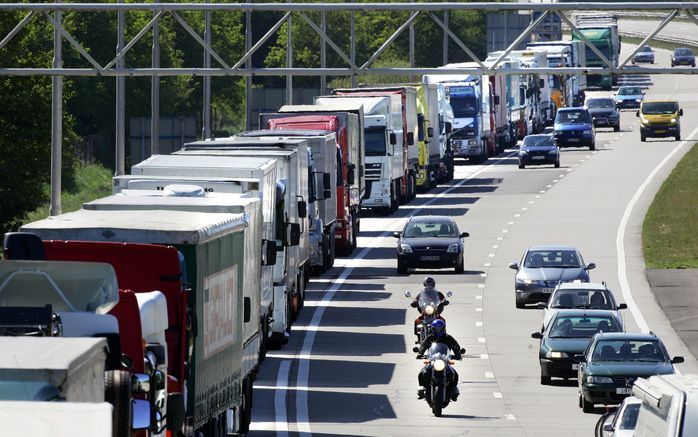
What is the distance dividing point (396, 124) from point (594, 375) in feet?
116

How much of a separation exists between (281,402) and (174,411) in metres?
11.5

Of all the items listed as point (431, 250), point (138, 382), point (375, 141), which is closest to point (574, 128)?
point (375, 141)

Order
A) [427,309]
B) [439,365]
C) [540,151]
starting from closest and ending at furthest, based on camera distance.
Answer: [439,365]
[427,309]
[540,151]

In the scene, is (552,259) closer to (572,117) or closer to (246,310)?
(246,310)

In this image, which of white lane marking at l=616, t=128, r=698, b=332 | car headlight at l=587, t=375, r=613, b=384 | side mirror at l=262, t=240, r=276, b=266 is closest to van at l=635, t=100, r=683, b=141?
white lane marking at l=616, t=128, r=698, b=332

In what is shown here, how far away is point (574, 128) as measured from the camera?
294 ft

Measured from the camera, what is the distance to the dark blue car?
89.4 m

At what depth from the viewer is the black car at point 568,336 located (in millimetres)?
29172

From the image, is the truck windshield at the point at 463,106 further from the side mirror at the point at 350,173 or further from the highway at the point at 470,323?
the side mirror at the point at 350,173

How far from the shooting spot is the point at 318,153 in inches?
1694

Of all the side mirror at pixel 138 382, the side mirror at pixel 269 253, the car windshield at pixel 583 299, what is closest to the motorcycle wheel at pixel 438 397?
the side mirror at pixel 269 253

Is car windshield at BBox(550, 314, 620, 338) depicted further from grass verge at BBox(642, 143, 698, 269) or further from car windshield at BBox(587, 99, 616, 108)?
car windshield at BBox(587, 99, 616, 108)

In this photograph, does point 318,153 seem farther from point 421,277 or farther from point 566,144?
point 566,144

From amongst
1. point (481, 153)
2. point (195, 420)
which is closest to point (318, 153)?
point (195, 420)
